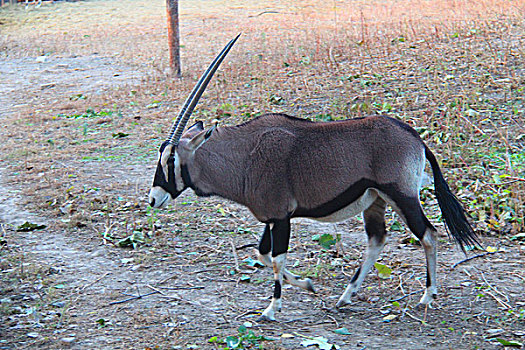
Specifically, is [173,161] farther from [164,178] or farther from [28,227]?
[28,227]

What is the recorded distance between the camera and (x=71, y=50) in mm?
19844

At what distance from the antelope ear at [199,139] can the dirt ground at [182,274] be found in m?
1.36

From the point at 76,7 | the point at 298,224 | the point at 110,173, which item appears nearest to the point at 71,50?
the point at 76,7

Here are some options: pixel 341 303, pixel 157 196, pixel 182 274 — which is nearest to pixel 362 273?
pixel 341 303

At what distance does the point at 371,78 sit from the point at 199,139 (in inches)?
275

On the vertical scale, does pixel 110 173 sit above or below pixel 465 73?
below

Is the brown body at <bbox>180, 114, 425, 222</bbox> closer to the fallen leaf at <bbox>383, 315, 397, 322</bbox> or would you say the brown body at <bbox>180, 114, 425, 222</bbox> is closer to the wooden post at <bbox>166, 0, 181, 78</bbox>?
the fallen leaf at <bbox>383, 315, 397, 322</bbox>

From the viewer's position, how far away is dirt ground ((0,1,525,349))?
470 centimetres

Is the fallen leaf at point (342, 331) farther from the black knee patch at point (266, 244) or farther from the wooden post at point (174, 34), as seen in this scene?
the wooden post at point (174, 34)

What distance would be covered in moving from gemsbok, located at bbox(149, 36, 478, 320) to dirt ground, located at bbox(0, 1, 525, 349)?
33 cm

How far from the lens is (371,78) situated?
37.4 ft

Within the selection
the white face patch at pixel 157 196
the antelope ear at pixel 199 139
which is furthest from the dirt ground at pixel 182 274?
the antelope ear at pixel 199 139

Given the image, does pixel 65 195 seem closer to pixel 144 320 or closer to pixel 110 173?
pixel 110 173

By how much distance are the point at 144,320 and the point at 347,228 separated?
2.79 meters
